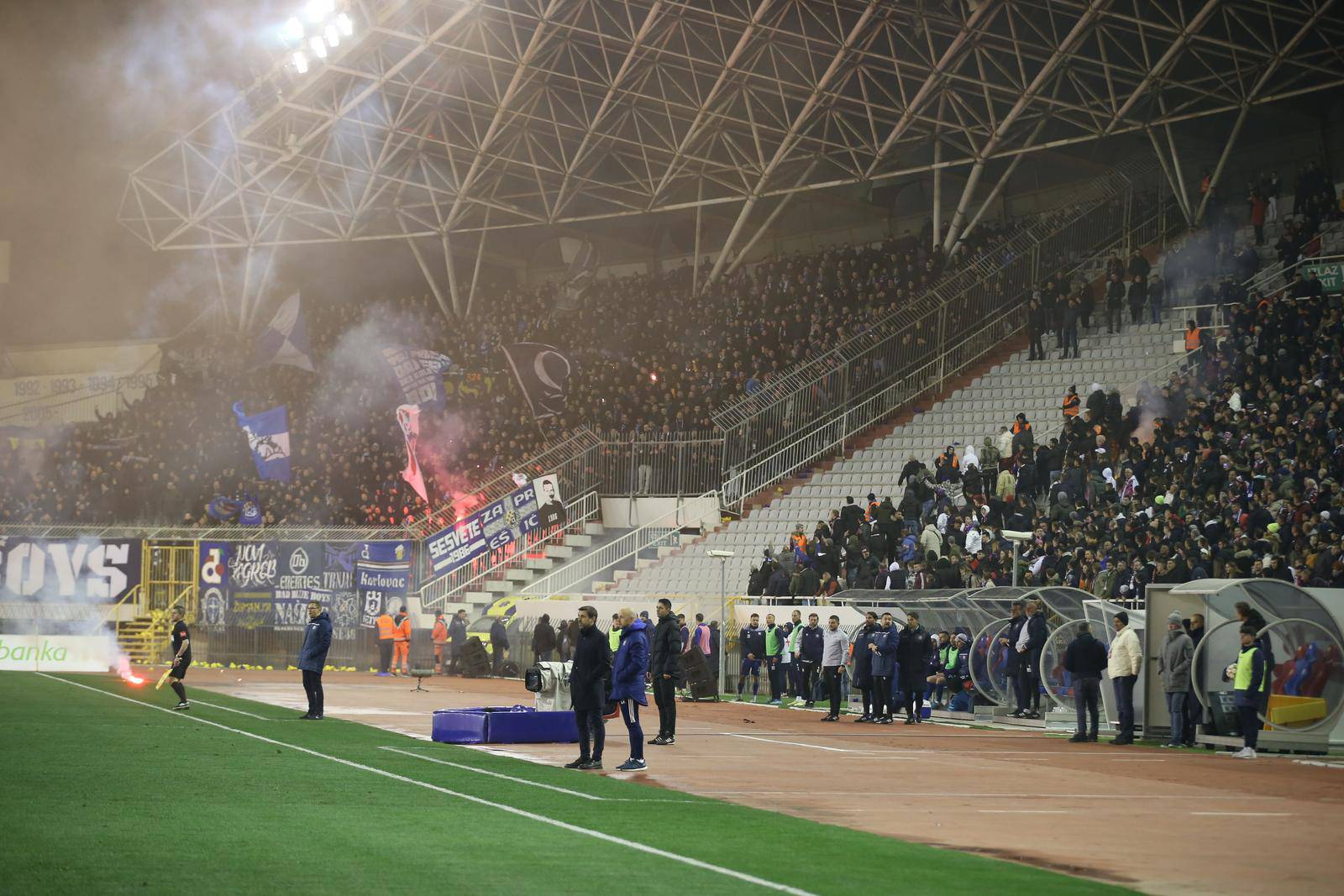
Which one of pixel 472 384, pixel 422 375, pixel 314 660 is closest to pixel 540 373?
pixel 472 384

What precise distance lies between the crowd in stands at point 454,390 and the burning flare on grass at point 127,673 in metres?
11.0

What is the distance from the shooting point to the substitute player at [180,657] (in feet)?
78.7

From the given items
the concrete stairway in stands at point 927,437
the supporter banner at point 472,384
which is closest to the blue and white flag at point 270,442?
the supporter banner at point 472,384

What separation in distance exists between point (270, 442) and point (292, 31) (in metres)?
13.8

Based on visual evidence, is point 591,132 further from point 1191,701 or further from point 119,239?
point 1191,701

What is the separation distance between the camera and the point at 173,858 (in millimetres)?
10062

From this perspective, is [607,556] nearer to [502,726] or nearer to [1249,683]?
[502,726]

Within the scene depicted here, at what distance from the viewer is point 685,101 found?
148 ft

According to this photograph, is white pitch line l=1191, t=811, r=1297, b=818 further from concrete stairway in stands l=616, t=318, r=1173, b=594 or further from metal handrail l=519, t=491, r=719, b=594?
metal handrail l=519, t=491, r=719, b=594

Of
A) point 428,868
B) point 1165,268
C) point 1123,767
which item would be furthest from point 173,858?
point 1165,268

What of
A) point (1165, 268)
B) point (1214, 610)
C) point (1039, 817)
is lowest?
point (1039, 817)

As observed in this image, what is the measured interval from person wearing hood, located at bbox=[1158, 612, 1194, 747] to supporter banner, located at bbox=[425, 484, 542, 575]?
79.1 feet

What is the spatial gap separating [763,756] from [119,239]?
44.6m

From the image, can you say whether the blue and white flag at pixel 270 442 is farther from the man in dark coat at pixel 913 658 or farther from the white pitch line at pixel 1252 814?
the white pitch line at pixel 1252 814
